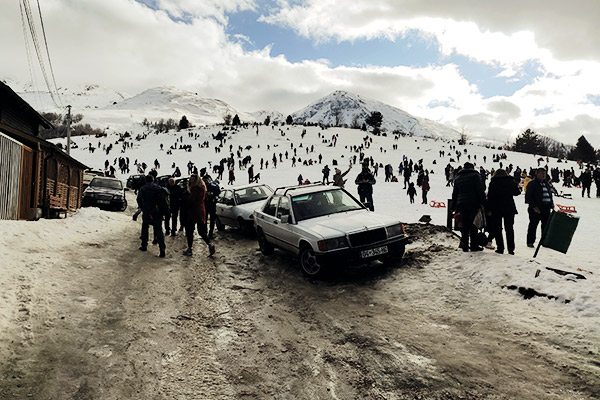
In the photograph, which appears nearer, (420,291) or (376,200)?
(420,291)

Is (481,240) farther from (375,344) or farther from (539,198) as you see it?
(375,344)

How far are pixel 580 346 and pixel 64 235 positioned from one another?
10354 millimetres

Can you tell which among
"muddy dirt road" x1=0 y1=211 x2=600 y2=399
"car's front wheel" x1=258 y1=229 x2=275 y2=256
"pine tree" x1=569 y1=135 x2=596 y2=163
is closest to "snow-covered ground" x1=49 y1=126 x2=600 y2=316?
"muddy dirt road" x1=0 y1=211 x2=600 y2=399

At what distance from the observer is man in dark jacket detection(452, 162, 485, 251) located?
6.93 m

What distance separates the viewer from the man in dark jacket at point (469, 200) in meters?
6.93

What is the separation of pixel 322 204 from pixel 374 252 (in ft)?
5.58

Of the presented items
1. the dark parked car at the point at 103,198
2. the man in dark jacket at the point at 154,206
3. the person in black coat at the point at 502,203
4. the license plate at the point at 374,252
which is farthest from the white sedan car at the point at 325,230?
the dark parked car at the point at 103,198

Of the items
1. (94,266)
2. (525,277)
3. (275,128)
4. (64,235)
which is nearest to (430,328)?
(525,277)

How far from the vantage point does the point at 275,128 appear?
74.5 m

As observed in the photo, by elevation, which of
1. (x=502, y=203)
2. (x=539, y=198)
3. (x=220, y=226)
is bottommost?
(x=220, y=226)

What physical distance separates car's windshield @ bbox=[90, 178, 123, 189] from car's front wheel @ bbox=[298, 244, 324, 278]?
15.2 meters

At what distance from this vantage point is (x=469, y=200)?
22.9 ft

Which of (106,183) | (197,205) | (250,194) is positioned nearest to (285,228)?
(197,205)

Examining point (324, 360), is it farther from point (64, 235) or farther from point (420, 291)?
point (64, 235)
